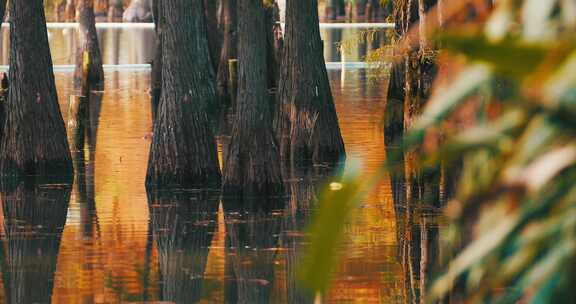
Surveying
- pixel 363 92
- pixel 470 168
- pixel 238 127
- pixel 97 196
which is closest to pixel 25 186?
pixel 97 196

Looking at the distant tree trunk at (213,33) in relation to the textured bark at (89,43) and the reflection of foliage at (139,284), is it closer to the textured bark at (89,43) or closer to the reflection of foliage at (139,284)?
the textured bark at (89,43)

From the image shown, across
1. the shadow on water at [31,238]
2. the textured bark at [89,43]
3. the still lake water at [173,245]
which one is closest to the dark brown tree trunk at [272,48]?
the textured bark at [89,43]

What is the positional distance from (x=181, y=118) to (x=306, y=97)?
3.46m

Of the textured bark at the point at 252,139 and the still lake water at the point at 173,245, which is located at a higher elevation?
the textured bark at the point at 252,139

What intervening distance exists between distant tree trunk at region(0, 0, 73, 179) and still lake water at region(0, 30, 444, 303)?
2.05 ft

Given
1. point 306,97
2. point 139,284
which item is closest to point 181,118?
point 306,97

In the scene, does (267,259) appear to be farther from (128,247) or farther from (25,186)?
(25,186)

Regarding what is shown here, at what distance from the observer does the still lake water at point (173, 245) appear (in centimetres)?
1068

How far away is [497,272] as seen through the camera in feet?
10.1

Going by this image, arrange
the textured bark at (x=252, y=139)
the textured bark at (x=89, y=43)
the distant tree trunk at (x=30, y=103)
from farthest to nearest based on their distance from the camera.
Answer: the textured bark at (x=89, y=43) < the distant tree trunk at (x=30, y=103) < the textured bark at (x=252, y=139)

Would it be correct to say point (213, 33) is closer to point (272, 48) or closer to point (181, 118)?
point (272, 48)

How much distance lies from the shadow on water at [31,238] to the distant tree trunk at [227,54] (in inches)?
511

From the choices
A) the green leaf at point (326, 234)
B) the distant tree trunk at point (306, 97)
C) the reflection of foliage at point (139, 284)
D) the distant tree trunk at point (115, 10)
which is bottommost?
the distant tree trunk at point (115, 10)

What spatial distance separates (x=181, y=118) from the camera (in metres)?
15.4
